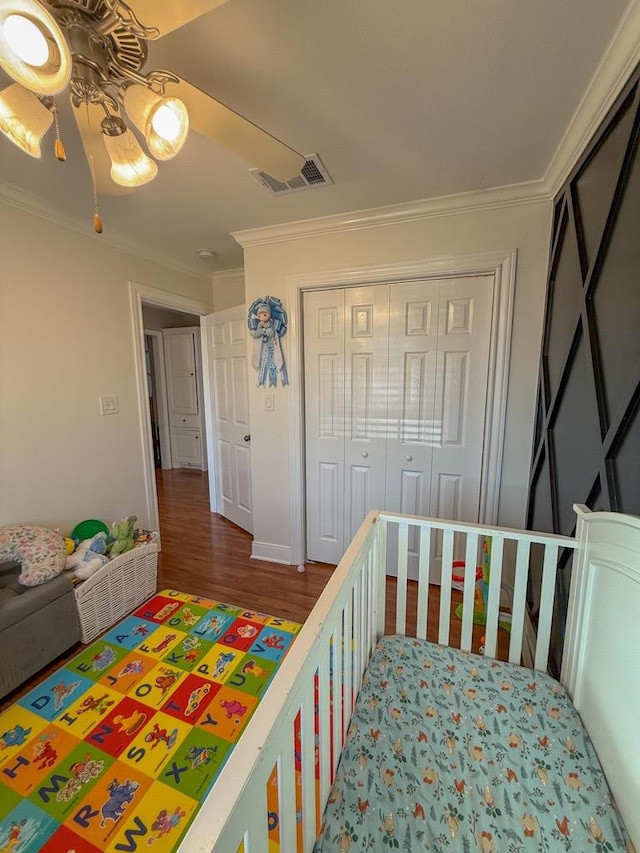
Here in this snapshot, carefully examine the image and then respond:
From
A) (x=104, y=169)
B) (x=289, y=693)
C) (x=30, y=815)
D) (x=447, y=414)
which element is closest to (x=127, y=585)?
(x=30, y=815)

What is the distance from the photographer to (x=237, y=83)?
114 cm

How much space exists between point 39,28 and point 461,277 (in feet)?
6.28

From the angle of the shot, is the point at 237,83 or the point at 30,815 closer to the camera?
the point at 30,815

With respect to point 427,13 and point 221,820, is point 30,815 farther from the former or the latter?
point 427,13

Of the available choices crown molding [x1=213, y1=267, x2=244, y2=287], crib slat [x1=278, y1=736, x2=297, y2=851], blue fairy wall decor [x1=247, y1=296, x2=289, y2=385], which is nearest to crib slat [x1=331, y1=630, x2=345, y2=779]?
crib slat [x1=278, y1=736, x2=297, y2=851]

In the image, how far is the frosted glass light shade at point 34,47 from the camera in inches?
22.9

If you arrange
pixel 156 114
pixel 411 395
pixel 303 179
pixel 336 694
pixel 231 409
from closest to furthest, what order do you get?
pixel 156 114 → pixel 336 694 → pixel 303 179 → pixel 411 395 → pixel 231 409

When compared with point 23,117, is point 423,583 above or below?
below

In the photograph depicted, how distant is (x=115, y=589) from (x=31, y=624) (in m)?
0.42

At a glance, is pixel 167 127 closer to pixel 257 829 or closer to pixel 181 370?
pixel 257 829

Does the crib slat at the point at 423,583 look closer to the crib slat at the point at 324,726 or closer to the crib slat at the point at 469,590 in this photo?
the crib slat at the point at 469,590

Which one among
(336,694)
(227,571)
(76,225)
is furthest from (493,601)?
(76,225)

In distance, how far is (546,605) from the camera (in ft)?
3.95

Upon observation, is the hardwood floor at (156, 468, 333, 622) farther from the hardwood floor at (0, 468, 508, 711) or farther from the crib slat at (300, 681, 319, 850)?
the crib slat at (300, 681, 319, 850)
